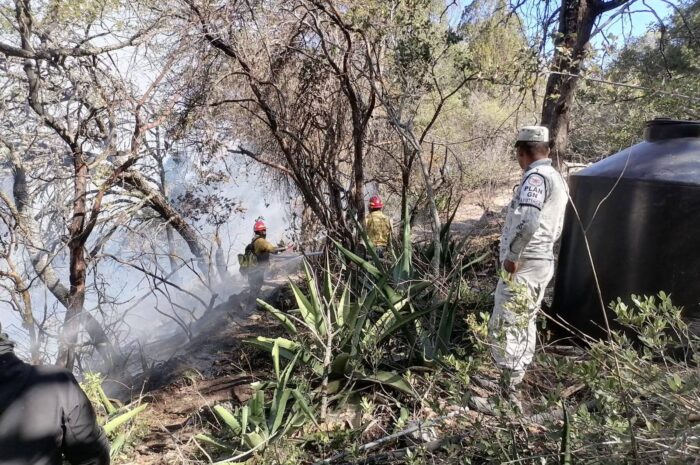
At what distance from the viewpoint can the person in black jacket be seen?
67.3 inches

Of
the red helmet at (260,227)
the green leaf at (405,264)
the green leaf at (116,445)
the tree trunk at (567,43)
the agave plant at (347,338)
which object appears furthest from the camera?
the red helmet at (260,227)

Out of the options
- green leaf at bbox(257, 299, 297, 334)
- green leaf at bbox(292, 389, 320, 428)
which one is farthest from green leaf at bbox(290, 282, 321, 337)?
green leaf at bbox(292, 389, 320, 428)

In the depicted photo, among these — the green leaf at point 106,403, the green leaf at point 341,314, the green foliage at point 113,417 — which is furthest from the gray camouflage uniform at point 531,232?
the green leaf at point 106,403

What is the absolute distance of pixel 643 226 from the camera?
332 cm

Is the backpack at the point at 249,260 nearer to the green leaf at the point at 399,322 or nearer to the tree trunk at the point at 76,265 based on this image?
the tree trunk at the point at 76,265

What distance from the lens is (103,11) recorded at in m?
6.52

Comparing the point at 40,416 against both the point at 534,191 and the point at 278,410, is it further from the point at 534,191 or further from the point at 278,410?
the point at 534,191

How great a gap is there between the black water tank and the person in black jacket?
2.75 m

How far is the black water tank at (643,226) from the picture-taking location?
3.19 m

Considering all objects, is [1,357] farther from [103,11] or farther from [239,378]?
[103,11]

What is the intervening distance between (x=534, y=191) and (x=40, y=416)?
270cm

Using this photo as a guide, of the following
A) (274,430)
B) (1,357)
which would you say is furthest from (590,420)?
(1,357)

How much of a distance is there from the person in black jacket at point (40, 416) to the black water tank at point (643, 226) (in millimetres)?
2755

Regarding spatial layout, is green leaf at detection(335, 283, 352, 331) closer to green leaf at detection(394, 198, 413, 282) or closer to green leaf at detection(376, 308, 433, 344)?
green leaf at detection(376, 308, 433, 344)
